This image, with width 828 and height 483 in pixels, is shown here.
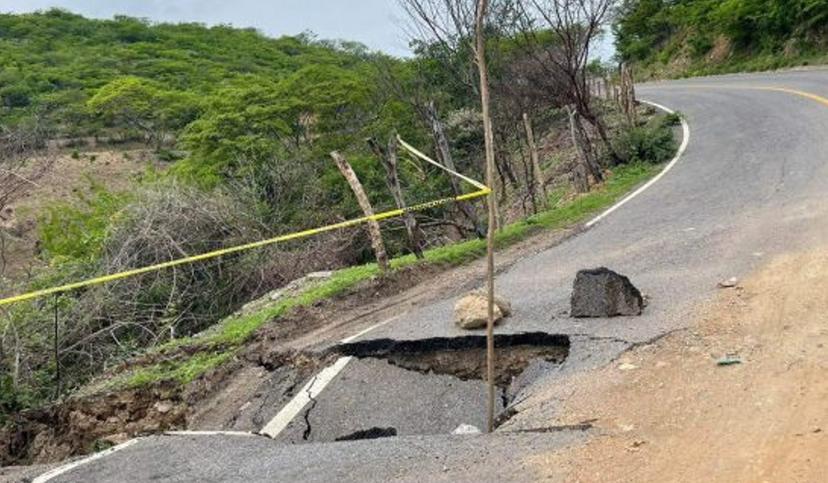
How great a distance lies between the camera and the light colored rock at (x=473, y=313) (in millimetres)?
7602

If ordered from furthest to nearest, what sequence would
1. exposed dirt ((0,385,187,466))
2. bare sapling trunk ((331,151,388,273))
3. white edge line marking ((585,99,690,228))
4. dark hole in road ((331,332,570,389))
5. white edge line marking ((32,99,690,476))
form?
white edge line marking ((585,99,690,228)), bare sapling trunk ((331,151,388,273)), exposed dirt ((0,385,187,466)), dark hole in road ((331,332,570,389)), white edge line marking ((32,99,690,476))

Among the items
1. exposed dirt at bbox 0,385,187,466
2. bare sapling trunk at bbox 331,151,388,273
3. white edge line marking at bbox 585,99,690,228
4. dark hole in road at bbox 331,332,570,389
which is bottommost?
exposed dirt at bbox 0,385,187,466

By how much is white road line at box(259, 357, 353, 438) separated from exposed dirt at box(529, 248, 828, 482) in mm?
2210

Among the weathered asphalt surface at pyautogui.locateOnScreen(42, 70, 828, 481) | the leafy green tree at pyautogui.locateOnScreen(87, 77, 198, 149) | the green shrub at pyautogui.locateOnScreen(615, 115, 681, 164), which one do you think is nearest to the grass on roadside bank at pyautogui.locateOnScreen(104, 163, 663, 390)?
the weathered asphalt surface at pyautogui.locateOnScreen(42, 70, 828, 481)

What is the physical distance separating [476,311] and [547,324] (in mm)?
669

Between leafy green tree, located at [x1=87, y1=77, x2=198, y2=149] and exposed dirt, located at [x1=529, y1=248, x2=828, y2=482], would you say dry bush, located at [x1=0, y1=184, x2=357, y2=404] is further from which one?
leafy green tree, located at [x1=87, y1=77, x2=198, y2=149]

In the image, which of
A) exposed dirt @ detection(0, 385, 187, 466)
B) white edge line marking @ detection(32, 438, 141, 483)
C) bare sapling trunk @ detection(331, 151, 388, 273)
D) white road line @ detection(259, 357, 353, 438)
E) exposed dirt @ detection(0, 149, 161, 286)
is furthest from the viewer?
exposed dirt @ detection(0, 149, 161, 286)

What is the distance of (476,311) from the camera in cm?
766

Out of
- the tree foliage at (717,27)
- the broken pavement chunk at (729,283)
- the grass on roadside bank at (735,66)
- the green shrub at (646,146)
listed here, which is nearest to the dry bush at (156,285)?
the green shrub at (646,146)

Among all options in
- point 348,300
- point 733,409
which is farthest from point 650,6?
point 733,409

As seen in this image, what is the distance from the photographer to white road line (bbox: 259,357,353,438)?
6.76m

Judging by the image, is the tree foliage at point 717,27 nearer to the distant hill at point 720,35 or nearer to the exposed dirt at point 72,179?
the distant hill at point 720,35

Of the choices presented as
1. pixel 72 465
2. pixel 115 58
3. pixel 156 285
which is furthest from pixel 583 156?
pixel 115 58

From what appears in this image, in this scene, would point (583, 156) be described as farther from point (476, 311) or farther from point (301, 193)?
point (476, 311)
